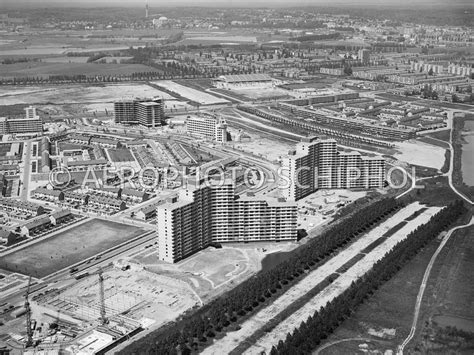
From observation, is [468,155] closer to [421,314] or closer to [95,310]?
[421,314]

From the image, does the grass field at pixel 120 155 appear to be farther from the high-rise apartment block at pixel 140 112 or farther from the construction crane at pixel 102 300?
the construction crane at pixel 102 300

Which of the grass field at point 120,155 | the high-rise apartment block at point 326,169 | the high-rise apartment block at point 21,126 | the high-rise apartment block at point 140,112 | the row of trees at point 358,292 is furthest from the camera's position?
the high-rise apartment block at point 140,112

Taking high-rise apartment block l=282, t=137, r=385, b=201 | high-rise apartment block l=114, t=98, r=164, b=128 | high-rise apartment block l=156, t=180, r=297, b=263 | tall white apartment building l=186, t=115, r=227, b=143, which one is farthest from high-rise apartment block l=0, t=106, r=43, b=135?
high-rise apartment block l=156, t=180, r=297, b=263

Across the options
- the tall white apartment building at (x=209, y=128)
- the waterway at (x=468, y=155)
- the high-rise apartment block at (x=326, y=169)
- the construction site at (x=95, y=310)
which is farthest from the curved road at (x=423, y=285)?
the tall white apartment building at (x=209, y=128)

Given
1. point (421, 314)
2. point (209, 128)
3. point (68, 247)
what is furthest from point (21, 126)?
point (421, 314)

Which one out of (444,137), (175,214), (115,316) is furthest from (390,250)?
(444,137)

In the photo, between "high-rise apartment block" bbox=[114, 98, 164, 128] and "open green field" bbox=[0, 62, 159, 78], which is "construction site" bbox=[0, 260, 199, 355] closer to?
"high-rise apartment block" bbox=[114, 98, 164, 128]
